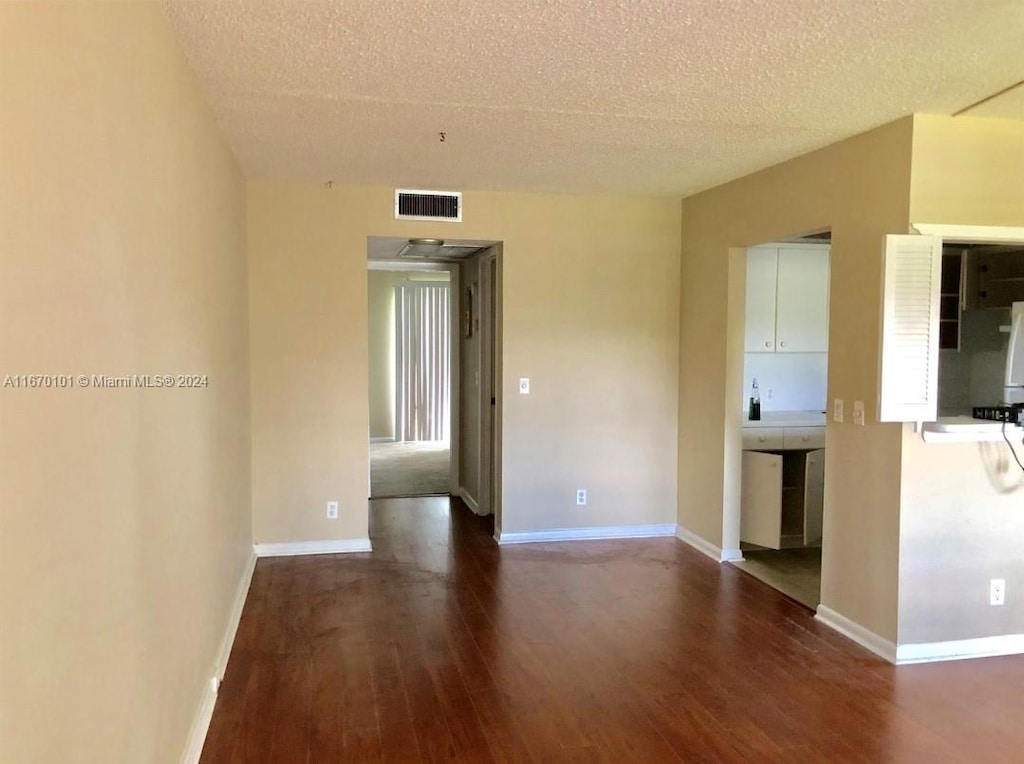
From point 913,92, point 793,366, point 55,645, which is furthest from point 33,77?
point 793,366

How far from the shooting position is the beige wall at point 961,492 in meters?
3.24

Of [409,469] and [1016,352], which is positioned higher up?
[1016,352]

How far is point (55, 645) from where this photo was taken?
1223mm

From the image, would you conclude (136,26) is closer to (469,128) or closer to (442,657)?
(469,128)

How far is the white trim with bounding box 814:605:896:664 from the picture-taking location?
335 centimetres

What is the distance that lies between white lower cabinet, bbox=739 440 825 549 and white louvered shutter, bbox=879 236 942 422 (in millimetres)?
1405

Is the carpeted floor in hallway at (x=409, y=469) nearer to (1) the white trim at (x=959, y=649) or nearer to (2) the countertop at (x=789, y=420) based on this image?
(2) the countertop at (x=789, y=420)

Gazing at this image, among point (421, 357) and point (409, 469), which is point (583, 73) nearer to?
point (409, 469)

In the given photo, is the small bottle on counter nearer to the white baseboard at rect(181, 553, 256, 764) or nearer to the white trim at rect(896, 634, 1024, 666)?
the white trim at rect(896, 634, 1024, 666)

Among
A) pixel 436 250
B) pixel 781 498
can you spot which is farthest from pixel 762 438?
pixel 436 250

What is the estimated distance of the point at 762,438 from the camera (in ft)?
16.4

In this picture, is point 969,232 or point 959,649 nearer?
point 969,232

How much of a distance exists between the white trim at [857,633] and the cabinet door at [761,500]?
84cm

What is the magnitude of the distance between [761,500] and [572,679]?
2135 millimetres
